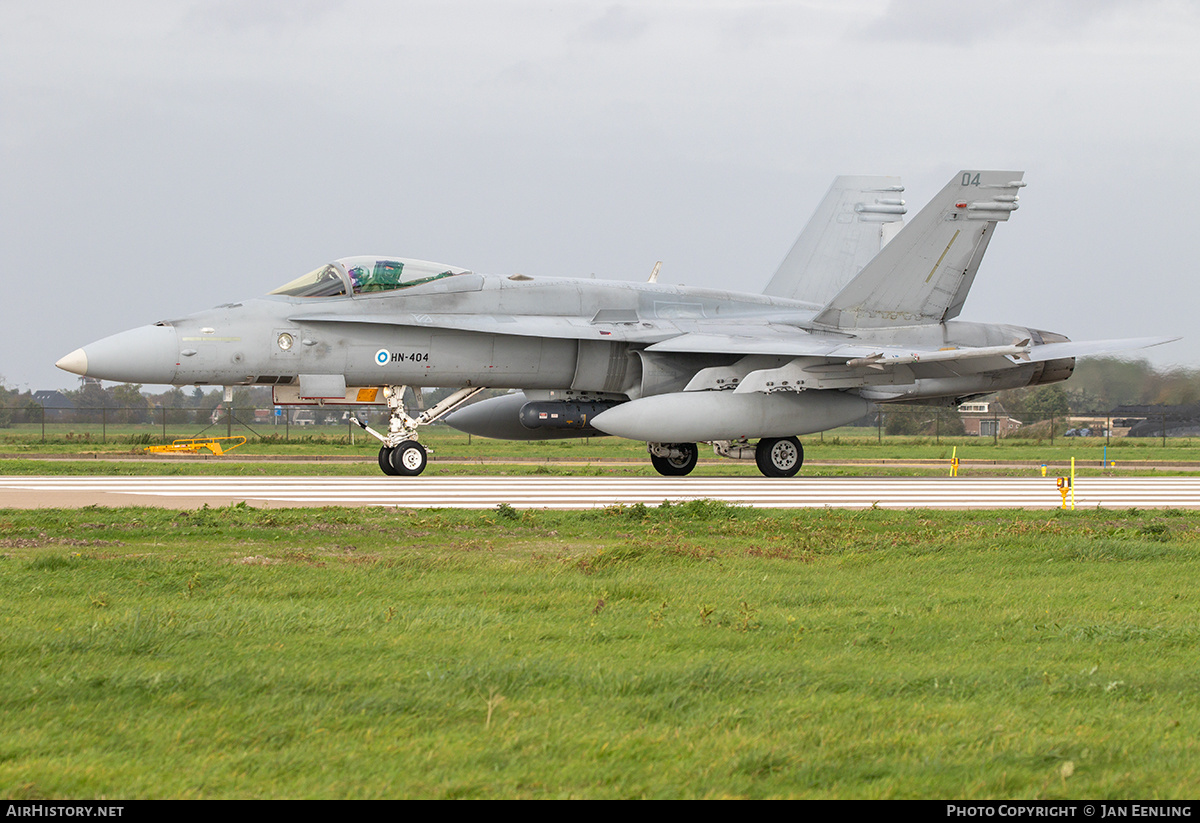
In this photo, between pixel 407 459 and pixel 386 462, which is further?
pixel 386 462

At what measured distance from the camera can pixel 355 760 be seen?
3.54m

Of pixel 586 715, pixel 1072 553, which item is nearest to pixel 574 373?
pixel 1072 553

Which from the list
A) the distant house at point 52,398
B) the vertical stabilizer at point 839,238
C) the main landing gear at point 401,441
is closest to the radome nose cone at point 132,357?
the main landing gear at point 401,441

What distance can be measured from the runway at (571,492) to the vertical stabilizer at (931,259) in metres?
2.86

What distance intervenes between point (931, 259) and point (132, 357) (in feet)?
41.8

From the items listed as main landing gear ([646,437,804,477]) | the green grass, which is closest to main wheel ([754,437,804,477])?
main landing gear ([646,437,804,477])

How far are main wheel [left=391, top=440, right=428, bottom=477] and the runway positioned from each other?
305 millimetres

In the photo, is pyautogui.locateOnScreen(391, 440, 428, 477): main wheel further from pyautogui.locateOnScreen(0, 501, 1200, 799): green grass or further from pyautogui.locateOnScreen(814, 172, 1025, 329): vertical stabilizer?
pyautogui.locateOnScreen(0, 501, 1200, 799): green grass

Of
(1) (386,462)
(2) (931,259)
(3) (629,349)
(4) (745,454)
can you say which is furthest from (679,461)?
(2) (931,259)

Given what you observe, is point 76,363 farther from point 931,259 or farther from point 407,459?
point 931,259

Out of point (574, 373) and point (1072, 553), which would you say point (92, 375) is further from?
point (1072, 553)

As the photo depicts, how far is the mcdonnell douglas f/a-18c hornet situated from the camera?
17047 millimetres

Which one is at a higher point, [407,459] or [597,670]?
[407,459]

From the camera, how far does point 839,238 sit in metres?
24.4
